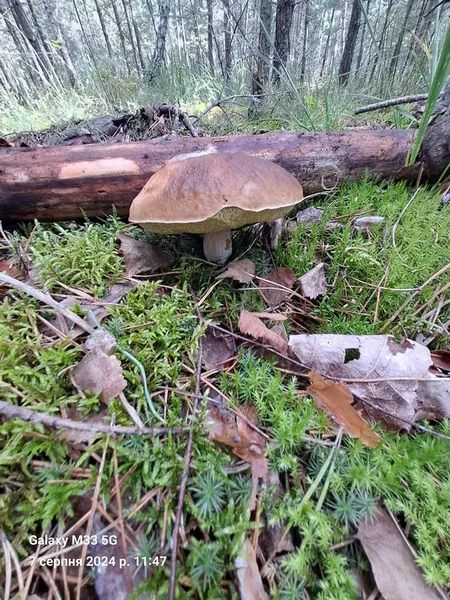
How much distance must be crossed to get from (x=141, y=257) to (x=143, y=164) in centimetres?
72

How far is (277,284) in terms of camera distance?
1648mm

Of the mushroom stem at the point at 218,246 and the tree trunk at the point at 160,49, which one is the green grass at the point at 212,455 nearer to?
the mushroom stem at the point at 218,246

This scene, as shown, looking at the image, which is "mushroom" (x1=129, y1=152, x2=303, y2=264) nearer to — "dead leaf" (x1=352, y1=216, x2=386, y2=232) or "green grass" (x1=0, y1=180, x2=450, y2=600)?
"green grass" (x1=0, y1=180, x2=450, y2=600)

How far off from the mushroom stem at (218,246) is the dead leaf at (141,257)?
0.72 ft

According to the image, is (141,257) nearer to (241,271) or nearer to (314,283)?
(241,271)

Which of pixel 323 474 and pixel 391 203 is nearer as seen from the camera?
pixel 323 474

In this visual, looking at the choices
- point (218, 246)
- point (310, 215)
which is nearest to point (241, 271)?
point (218, 246)

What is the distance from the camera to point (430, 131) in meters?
2.33

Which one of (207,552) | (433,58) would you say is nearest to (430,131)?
(433,58)

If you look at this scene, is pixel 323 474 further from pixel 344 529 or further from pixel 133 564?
pixel 133 564

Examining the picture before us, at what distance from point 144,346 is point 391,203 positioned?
1.87 metres

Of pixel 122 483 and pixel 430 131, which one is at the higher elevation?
pixel 430 131

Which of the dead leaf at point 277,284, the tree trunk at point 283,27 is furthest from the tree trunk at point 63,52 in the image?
the dead leaf at point 277,284

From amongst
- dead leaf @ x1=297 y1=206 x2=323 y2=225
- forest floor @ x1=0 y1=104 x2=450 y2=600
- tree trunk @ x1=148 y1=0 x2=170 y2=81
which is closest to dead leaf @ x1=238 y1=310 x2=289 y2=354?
forest floor @ x1=0 y1=104 x2=450 y2=600
